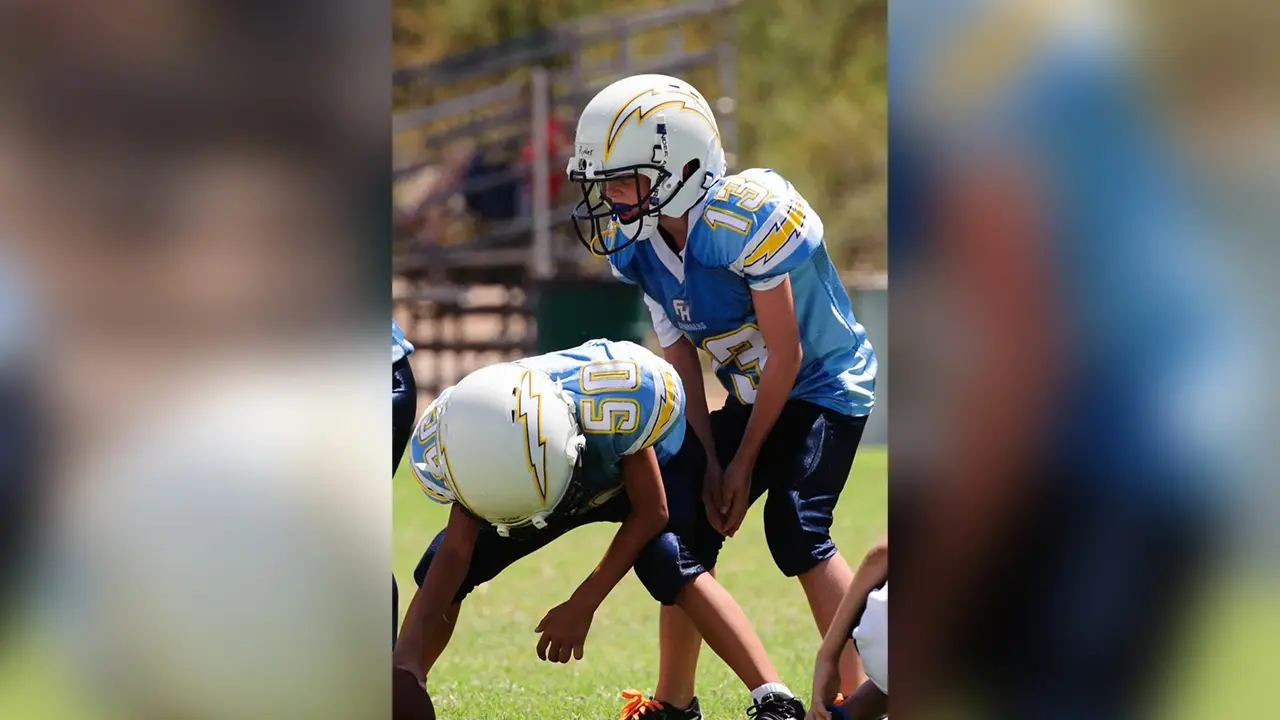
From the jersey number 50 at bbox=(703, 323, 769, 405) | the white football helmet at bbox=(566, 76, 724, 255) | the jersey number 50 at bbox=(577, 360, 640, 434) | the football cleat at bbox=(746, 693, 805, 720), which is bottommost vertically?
the football cleat at bbox=(746, 693, 805, 720)

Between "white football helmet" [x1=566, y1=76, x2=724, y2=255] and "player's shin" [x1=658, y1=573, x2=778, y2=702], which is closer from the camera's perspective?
"player's shin" [x1=658, y1=573, x2=778, y2=702]

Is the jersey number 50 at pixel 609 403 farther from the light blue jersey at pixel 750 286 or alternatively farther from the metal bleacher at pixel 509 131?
the metal bleacher at pixel 509 131

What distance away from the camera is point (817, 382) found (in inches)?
166

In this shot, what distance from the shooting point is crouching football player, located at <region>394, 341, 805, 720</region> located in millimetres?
3480

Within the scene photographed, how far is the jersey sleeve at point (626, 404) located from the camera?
3.61 metres

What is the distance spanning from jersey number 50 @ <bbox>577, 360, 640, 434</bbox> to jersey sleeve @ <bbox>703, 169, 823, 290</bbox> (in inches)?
18.0

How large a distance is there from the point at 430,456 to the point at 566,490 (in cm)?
31

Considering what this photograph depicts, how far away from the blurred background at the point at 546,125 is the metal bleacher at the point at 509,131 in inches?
0.8

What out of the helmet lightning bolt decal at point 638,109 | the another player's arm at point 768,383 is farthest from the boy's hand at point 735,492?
the helmet lightning bolt decal at point 638,109

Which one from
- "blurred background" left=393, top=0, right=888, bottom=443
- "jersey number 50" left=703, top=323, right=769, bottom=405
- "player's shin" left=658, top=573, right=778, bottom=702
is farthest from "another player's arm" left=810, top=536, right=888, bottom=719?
"blurred background" left=393, top=0, right=888, bottom=443

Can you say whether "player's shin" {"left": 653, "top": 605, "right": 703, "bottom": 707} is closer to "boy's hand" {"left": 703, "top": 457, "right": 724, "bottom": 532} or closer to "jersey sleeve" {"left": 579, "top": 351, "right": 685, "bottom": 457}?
"boy's hand" {"left": 703, "top": 457, "right": 724, "bottom": 532}
